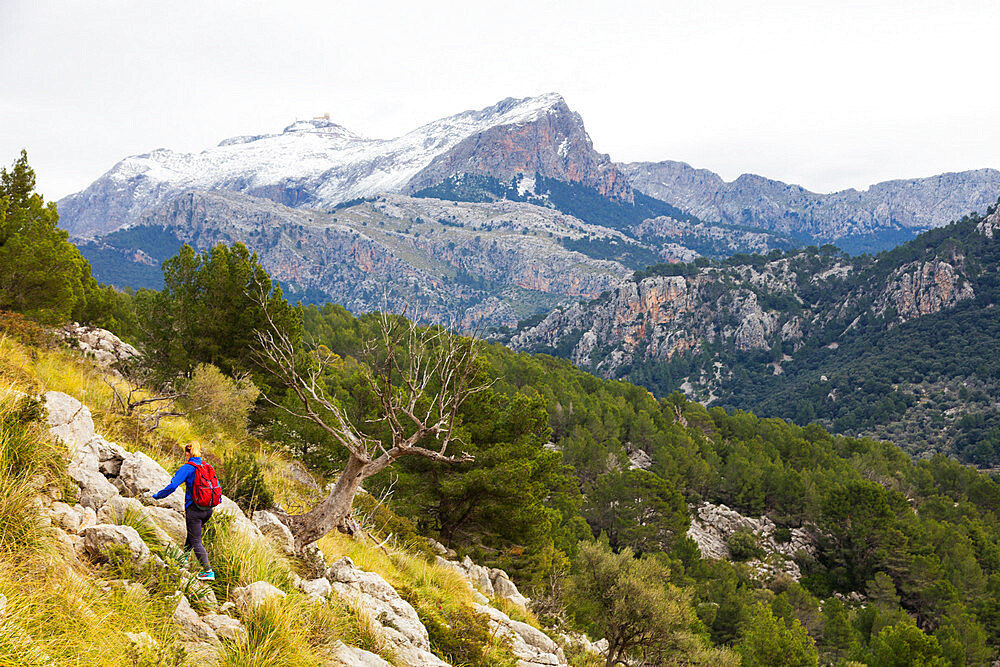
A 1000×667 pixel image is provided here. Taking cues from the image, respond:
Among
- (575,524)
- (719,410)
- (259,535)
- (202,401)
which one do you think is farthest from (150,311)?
(719,410)

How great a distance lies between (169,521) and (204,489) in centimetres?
69

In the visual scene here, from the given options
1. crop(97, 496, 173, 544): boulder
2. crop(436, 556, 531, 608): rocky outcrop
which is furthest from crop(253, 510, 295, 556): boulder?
crop(436, 556, 531, 608): rocky outcrop

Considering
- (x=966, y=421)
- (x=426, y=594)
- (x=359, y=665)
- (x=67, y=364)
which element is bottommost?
(x=966, y=421)

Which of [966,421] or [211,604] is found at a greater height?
[211,604]

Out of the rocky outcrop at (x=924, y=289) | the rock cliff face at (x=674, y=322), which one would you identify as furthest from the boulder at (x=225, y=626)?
the rocky outcrop at (x=924, y=289)

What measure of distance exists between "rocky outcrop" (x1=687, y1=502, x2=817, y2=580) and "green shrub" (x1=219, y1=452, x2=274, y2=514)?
1783 inches

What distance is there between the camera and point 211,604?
4707mm

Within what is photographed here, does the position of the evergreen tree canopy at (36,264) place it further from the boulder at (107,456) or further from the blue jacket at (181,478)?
the blue jacket at (181,478)

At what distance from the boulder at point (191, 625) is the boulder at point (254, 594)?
417mm

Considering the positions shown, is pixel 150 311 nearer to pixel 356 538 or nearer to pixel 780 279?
pixel 356 538

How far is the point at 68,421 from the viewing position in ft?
20.2

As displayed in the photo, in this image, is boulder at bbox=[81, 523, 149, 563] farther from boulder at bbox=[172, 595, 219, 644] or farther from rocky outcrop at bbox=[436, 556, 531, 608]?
rocky outcrop at bbox=[436, 556, 531, 608]

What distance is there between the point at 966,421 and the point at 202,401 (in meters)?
127

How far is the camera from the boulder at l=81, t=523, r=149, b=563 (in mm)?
4453
